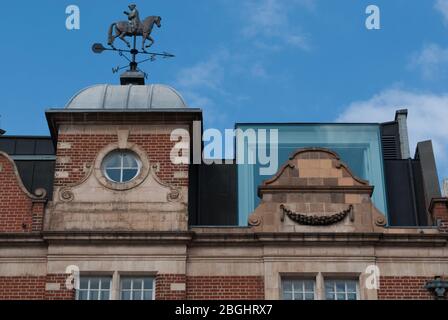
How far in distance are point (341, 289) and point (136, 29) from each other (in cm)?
961

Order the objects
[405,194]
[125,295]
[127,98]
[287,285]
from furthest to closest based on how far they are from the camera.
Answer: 1. [405,194]
2. [127,98]
3. [287,285]
4. [125,295]

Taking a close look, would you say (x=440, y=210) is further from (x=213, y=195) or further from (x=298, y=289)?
(x=213, y=195)

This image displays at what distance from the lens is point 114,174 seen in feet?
76.5

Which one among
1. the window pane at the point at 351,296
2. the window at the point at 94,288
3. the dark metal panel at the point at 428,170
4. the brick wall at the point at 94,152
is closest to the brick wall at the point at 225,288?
the window at the point at 94,288

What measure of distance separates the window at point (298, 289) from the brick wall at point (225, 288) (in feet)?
1.95

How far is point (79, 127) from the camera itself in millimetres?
23891

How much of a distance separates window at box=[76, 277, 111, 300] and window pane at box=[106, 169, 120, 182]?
2.67 meters

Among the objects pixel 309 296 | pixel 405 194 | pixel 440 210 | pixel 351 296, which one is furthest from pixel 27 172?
pixel 440 210

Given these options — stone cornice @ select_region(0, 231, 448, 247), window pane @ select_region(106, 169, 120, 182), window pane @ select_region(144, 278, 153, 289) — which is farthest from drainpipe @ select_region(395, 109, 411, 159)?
window pane @ select_region(144, 278, 153, 289)

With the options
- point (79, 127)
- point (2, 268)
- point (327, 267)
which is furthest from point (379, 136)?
point (2, 268)

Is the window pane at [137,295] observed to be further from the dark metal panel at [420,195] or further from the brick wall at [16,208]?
the dark metal panel at [420,195]
